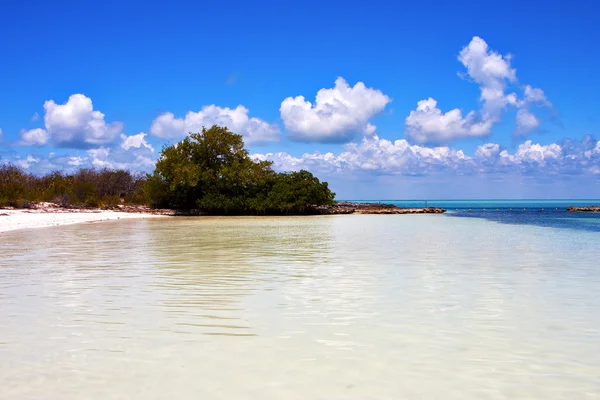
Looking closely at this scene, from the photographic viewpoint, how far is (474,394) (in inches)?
155

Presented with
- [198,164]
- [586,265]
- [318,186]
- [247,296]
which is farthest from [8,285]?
[318,186]

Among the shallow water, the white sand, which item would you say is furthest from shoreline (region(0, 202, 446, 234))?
the shallow water

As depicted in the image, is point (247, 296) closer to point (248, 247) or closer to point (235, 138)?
point (248, 247)

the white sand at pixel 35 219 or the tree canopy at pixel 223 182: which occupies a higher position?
the tree canopy at pixel 223 182

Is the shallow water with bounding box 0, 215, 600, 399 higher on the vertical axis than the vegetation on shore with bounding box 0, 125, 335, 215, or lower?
lower

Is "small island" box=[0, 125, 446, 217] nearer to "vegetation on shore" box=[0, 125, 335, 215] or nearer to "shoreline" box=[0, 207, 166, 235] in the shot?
"vegetation on shore" box=[0, 125, 335, 215]

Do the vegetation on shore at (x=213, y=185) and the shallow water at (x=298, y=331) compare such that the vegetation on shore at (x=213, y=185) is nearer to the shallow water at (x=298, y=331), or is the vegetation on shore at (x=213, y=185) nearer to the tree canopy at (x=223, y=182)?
the tree canopy at (x=223, y=182)

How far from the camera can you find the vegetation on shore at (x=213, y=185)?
152 feet

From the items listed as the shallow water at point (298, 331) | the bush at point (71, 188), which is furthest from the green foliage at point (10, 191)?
the shallow water at point (298, 331)

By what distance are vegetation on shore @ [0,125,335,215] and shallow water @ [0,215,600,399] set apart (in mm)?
35895

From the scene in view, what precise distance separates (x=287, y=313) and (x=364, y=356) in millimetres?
2009

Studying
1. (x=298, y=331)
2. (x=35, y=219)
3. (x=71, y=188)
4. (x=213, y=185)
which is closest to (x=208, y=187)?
(x=213, y=185)

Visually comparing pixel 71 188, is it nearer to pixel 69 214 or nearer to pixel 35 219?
pixel 69 214

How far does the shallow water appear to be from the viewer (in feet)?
13.6
